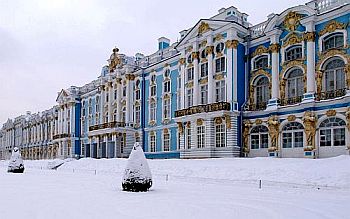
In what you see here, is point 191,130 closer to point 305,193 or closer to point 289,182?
point 289,182

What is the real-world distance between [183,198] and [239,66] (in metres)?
20.7

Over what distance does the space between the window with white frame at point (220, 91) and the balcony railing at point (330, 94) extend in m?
8.63

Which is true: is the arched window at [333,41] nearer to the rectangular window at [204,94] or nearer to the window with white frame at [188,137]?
the rectangular window at [204,94]

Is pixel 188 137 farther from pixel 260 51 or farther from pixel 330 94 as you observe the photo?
pixel 330 94

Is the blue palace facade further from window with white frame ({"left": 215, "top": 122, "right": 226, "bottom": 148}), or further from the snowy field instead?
the snowy field

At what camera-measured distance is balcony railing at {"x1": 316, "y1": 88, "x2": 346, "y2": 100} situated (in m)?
25.8

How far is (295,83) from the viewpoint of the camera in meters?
29.6

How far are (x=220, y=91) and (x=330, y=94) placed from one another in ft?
32.6

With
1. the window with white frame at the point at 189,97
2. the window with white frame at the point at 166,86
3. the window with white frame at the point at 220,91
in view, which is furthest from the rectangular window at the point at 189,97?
the window with white frame at the point at 166,86

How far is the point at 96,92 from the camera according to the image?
185 ft

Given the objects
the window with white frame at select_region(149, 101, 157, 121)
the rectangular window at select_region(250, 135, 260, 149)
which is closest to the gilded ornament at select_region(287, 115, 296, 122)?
the rectangular window at select_region(250, 135, 260, 149)

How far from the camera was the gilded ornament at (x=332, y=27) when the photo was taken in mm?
26438

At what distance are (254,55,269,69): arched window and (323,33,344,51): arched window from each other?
5.35 metres

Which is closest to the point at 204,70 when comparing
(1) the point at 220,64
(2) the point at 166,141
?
(1) the point at 220,64
